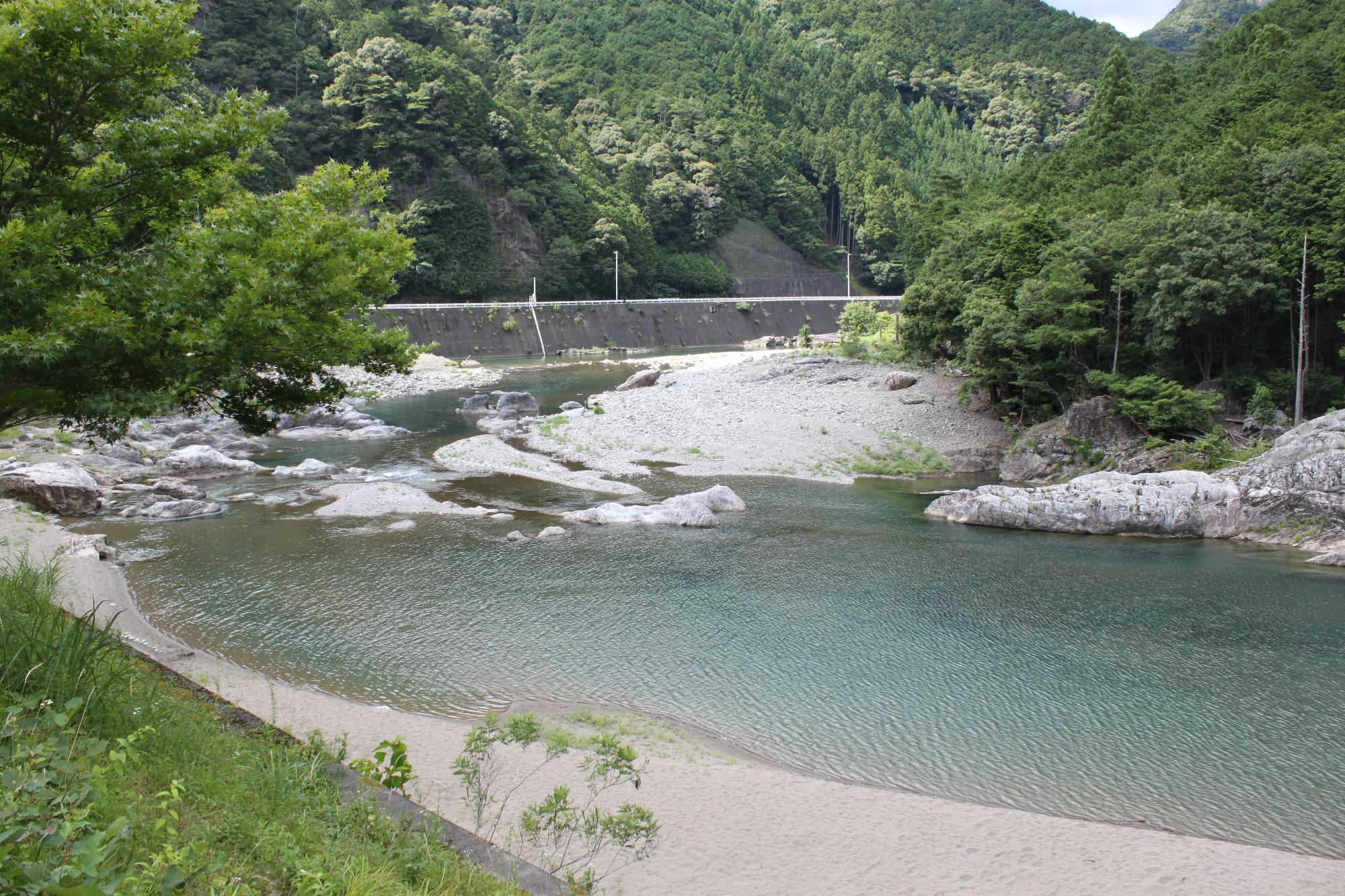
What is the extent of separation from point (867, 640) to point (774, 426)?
699 inches

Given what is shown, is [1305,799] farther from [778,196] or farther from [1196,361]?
[778,196]

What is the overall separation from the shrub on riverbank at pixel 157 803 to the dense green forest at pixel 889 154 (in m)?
5.89

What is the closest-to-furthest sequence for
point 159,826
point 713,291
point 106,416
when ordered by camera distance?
point 159,826 → point 106,416 → point 713,291

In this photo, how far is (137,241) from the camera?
330 inches

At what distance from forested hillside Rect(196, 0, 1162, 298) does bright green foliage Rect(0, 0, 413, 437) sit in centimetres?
4762

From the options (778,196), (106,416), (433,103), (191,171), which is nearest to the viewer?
(106,416)

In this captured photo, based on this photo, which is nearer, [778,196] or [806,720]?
[806,720]

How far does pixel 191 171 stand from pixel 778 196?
96.3 meters

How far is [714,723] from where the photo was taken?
34.8ft

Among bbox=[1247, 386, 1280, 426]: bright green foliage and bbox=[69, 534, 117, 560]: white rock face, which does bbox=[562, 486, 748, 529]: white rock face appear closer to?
bbox=[69, 534, 117, 560]: white rock face

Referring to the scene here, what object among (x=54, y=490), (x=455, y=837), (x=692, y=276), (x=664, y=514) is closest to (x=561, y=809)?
(x=455, y=837)

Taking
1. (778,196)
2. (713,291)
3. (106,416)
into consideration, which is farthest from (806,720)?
(778,196)

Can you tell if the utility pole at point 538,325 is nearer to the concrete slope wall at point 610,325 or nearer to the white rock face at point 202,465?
the concrete slope wall at point 610,325

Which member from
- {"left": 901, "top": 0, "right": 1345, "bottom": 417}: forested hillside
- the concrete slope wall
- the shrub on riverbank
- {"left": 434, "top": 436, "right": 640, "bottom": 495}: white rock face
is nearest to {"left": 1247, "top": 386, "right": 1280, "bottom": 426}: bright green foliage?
{"left": 901, "top": 0, "right": 1345, "bottom": 417}: forested hillside
